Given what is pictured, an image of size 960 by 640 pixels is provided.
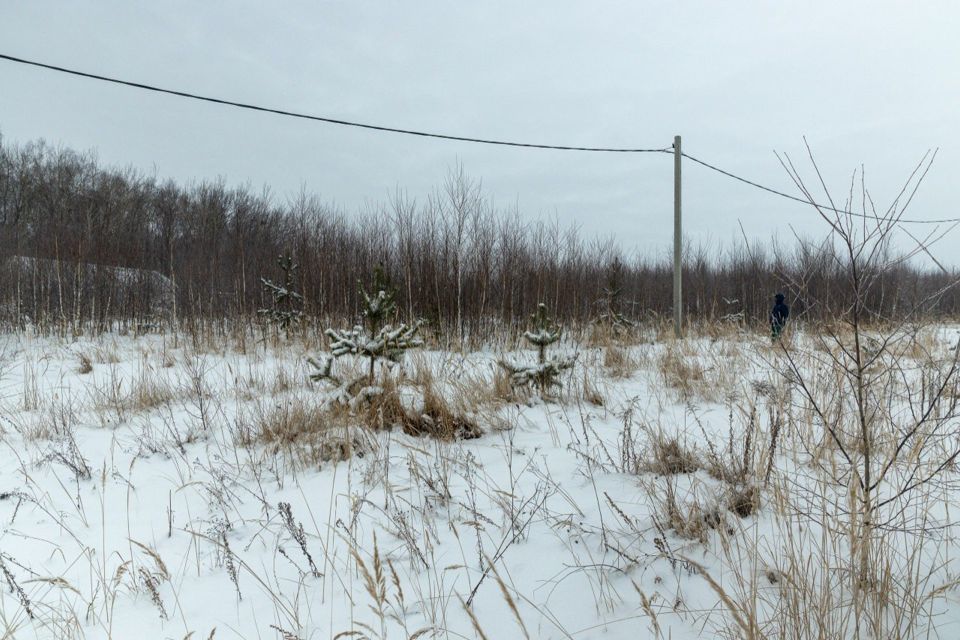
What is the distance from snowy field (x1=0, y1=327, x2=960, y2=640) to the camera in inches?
58.4

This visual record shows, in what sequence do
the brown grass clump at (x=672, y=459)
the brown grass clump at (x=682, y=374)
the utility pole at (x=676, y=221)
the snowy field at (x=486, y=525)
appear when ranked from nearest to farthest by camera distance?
the snowy field at (x=486, y=525) < the brown grass clump at (x=672, y=459) < the brown grass clump at (x=682, y=374) < the utility pole at (x=676, y=221)

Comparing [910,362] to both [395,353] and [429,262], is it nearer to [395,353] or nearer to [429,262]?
[395,353]

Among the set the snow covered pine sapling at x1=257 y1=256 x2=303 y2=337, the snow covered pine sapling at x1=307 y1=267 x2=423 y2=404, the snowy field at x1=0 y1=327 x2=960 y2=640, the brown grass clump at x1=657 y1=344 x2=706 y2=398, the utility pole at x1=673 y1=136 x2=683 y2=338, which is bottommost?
the snowy field at x1=0 y1=327 x2=960 y2=640

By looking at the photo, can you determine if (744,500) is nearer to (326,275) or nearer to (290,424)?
(290,424)

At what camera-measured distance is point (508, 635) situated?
152 cm

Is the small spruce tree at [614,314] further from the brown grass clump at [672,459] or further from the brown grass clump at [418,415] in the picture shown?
the brown grass clump at [672,459]

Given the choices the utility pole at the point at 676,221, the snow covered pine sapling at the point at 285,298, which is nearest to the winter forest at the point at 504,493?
the snow covered pine sapling at the point at 285,298

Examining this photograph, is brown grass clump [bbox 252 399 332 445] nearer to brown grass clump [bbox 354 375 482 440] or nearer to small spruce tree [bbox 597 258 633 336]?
brown grass clump [bbox 354 375 482 440]

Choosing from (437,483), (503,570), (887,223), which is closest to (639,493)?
(503,570)

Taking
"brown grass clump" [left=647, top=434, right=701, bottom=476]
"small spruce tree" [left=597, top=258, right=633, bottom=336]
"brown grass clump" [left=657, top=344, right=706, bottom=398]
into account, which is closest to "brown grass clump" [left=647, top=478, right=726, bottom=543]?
"brown grass clump" [left=647, top=434, right=701, bottom=476]

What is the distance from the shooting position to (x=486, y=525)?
2141mm

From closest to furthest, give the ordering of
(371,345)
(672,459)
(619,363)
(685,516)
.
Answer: (685,516)
(672,459)
(371,345)
(619,363)

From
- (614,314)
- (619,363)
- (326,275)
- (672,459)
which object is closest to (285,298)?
(326,275)

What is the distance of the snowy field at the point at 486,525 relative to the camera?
1.48m
